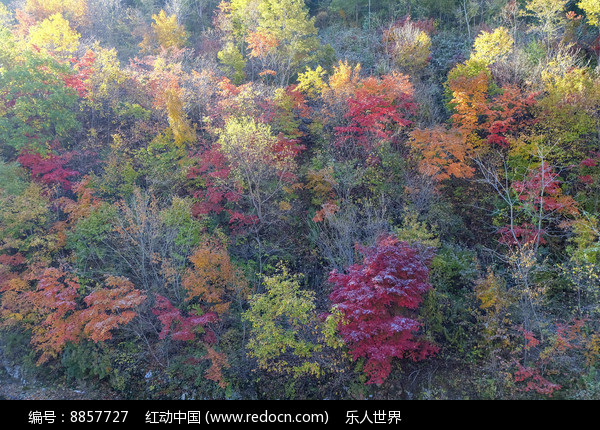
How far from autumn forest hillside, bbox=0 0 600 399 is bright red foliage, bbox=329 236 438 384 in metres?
0.06

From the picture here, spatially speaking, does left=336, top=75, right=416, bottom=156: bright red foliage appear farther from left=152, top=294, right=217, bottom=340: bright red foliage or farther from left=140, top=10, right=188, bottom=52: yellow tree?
left=140, top=10, right=188, bottom=52: yellow tree

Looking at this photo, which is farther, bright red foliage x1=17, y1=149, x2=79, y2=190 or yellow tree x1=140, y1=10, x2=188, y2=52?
yellow tree x1=140, y1=10, x2=188, y2=52

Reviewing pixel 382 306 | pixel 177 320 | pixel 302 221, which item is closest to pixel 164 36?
pixel 302 221

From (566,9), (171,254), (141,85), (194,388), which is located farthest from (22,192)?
(566,9)

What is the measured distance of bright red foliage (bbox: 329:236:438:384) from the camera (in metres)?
9.40

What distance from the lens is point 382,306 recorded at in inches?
382

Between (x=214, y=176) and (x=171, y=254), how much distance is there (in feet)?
13.6

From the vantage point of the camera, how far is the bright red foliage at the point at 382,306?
30.8 ft

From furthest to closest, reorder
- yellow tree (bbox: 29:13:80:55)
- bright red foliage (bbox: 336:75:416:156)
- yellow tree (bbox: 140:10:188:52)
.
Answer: yellow tree (bbox: 140:10:188:52) < yellow tree (bbox: 29:13:80:55) < bright red foliage (bbox: 336:75:416:156)

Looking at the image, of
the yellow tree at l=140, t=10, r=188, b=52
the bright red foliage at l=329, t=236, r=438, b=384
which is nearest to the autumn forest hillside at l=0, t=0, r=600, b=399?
the bright red foliage at l=329, t=236, r=438, b=384

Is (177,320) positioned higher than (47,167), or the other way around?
(47,167)

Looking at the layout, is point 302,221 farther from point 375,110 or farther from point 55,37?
point 55,37

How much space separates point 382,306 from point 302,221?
7.40 metres

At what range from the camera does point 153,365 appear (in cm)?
1195
